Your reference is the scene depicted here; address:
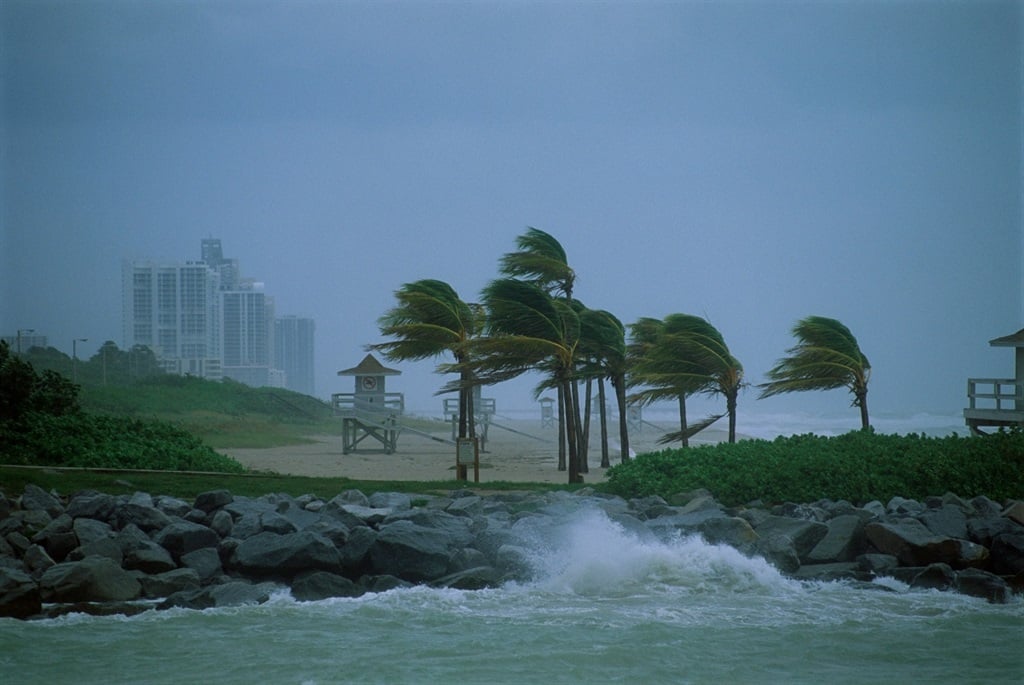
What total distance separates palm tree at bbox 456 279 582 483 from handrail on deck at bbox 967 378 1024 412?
517 centimetres

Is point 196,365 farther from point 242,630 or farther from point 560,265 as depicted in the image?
point 242,630

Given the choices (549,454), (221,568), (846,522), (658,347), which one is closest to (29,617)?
(221,568)

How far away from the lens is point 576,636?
Result: 6.80 m

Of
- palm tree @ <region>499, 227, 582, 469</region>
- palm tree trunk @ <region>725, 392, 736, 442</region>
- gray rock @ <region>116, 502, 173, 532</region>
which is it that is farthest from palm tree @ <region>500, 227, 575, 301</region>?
gray rock @ <region>116, 502, 173, 532</region>

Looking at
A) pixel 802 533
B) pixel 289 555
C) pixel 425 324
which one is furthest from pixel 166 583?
pixel 425 324

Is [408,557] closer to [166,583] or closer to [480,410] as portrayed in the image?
[166,583]

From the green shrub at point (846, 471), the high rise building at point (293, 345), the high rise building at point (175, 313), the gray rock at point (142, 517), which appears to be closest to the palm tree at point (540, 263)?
the green shrub at point (846, 471)

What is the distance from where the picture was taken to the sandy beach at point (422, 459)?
16.2 meters

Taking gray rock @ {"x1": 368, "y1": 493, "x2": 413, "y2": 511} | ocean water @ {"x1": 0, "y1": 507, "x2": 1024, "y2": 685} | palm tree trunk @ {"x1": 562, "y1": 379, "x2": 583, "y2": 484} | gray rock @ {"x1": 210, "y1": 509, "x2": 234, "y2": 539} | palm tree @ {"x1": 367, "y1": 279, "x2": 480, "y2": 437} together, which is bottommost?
ocean water @ {"x1": 0, "y1": 507, "x2": 1024, "y2": 685}

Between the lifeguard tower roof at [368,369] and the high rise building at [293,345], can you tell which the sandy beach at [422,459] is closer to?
the lifeguard tower roof at [368,369]

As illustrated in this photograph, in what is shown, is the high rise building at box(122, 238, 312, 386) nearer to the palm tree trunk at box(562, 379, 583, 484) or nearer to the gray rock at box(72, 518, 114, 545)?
the palm tree trunk at box(562, 379, 583, 484)

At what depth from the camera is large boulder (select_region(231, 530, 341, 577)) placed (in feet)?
26.3

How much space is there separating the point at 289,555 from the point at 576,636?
8.09ft

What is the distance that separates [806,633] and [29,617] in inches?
210
